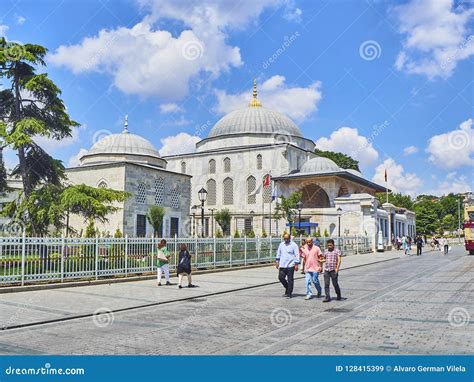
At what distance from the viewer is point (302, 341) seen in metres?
6.06

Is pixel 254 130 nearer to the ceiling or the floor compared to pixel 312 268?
nearer to the ceiling

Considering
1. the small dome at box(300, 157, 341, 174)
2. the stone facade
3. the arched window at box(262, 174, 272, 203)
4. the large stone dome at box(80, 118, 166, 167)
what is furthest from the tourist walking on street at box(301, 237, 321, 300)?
the arched window at box(262, 174, 272, 203)

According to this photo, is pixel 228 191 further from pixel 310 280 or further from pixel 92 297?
pixel 310 280

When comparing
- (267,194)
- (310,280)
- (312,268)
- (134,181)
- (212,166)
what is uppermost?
(212,166)

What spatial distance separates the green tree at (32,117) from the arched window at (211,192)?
35675 mm

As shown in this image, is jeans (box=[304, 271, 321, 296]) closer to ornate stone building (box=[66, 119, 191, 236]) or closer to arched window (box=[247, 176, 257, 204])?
ornate stone building (box=[66, 119, 191, 236])

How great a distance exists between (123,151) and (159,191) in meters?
6.16

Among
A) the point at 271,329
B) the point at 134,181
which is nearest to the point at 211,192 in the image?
the point at 134,181

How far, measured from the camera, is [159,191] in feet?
132

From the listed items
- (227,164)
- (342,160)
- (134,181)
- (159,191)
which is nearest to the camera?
(134,181)

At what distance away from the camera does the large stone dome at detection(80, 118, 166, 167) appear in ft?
141

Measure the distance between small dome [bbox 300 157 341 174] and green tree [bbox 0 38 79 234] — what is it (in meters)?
32.7
